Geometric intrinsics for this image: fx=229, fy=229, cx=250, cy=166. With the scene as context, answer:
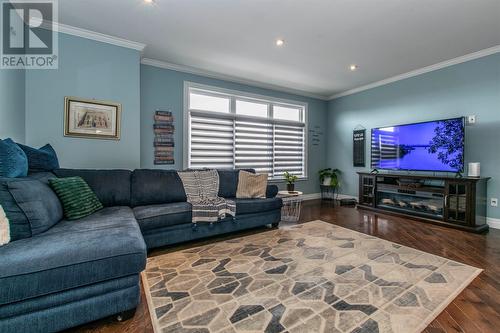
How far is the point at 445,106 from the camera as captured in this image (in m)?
3.99

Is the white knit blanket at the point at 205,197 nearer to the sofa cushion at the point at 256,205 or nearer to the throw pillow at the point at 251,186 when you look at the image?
the sofa cushion at the point at 256,205

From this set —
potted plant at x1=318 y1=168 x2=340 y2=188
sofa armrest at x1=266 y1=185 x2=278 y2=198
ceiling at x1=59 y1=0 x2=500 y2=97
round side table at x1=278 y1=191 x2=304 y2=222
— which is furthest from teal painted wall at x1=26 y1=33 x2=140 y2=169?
potted plant at x1=318 y1=168 x2=340 y2=188

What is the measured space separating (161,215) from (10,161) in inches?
51.3

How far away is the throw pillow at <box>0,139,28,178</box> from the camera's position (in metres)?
1.71

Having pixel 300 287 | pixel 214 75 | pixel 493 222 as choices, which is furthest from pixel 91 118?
pixel 493 222

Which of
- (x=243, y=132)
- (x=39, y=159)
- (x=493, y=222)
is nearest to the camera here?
(x=39, y=159)

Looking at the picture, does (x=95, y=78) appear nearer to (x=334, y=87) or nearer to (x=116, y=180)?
(x=116, y=180)

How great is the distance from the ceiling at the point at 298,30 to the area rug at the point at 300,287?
271 centimetres

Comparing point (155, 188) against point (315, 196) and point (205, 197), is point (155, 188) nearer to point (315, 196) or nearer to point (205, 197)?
point (205, 197)

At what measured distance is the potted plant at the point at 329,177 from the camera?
226 inches

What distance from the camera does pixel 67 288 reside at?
1.28 meters

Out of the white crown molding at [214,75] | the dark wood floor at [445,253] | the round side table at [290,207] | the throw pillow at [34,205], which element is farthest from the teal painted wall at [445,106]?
the throw pillow at [34,205]

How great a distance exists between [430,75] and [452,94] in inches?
21.1

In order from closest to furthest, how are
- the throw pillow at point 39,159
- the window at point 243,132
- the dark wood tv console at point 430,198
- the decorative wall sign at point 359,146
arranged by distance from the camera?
the throw pillow at point 39,159 → the dark wood tv console at point 430,198 → the window at point 243,132 → the decorative wall sign at point 359,146
